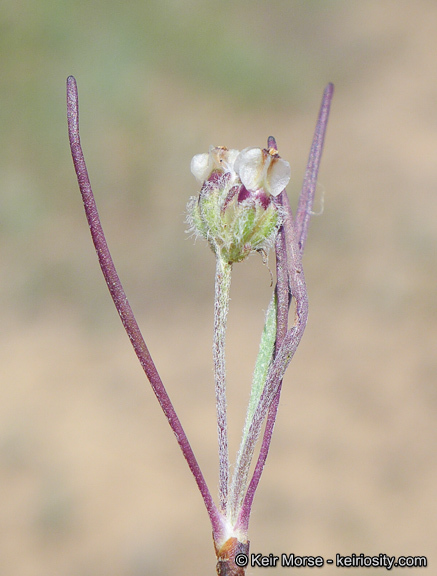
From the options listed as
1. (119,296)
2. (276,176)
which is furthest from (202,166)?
(119,296)

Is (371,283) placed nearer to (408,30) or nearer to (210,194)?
(408,30)

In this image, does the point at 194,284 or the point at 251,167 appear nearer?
the point at 251,167

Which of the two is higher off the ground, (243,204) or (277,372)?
(243,204)

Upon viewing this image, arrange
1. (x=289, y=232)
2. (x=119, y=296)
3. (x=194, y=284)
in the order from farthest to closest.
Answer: (x=194, y=284) → (x=289, y=232) → (x=119, y=296)

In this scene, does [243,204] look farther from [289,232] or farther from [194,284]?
[194,284]

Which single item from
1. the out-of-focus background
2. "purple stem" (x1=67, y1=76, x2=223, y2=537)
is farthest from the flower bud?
the out-of-focus background

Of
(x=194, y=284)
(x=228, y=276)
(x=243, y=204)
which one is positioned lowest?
(x=194, y=284)

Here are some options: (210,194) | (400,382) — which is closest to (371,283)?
(400,382)

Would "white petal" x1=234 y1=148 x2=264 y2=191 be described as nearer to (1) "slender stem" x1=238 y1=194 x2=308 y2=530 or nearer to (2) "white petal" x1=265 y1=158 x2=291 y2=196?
(2) "white petal" x1=265 y1=158 x2=291 y2=196

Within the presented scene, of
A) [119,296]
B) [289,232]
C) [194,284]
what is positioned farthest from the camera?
[194,284]
